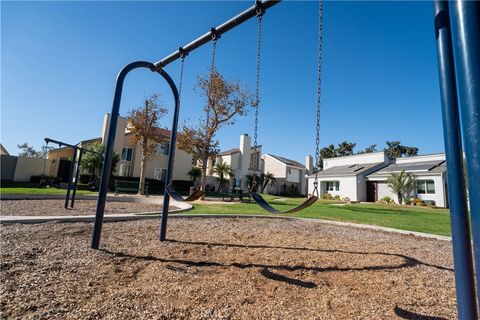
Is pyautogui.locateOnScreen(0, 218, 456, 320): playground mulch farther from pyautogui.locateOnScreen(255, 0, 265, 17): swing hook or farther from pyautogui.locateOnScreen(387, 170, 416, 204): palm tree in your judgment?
pyautogui.locateOnScreen(387, 170, 416, 204): palm tree

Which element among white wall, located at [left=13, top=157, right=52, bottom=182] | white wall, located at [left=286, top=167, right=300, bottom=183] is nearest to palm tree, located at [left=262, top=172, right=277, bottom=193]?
white wall, located at [left=286, top=167, right=300, bottom=183]

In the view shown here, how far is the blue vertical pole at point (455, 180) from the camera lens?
1.59 meters

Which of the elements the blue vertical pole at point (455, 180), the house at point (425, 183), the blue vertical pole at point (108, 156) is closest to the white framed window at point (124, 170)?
the blue vertical pole at point (108, 156)

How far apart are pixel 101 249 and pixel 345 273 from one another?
4.06m

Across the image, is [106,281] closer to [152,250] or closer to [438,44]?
[152,250]

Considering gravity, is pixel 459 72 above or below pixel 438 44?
below

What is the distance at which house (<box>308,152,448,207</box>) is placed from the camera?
23.6 metres

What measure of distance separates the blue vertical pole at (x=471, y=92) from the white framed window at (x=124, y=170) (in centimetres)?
3161

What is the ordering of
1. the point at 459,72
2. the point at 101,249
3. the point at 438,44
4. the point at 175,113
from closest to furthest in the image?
the point at 459,72 → the point at 438,44 → the point at 101,249 → the point at 175,113

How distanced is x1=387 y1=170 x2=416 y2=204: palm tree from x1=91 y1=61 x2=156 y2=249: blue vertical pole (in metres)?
27.4

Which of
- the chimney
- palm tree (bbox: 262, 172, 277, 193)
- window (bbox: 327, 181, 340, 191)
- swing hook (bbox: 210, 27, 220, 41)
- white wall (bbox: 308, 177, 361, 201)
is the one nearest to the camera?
swing hook (bbox: 210, 27, 220, 41)

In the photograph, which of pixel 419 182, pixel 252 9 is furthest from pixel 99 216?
pixel 419 182

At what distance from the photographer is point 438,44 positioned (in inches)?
72.0

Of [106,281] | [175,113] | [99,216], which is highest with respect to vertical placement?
[175,113]
